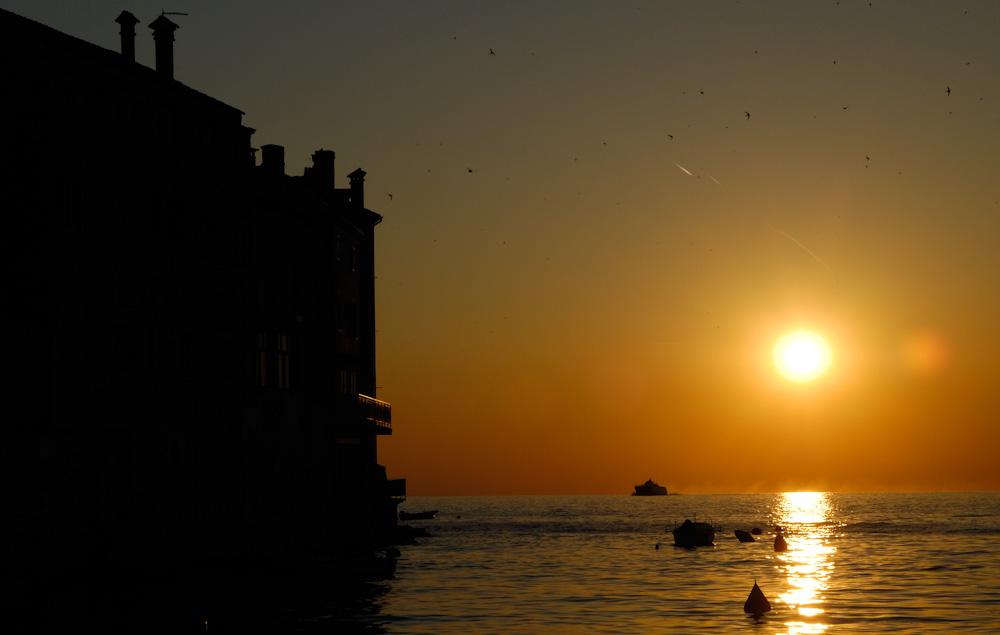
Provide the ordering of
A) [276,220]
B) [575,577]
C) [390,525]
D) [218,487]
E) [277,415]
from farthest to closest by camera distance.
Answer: [390,525], [575,577], [276,220], [277,415], [218,487]

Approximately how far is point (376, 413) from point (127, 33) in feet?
111

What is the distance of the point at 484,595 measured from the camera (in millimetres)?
72688

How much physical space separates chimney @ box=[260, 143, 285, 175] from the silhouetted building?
634 mm

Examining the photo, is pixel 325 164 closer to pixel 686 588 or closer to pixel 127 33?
pixel 127 33

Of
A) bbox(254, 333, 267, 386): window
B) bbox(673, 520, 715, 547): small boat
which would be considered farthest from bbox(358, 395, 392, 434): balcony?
bbox(673, 520, 715, 547): small boat

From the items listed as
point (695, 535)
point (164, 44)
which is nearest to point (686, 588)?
point (164, 44)

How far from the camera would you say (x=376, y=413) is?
82750 mm

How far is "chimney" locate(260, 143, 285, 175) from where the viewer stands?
71562 mm

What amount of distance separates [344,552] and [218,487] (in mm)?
13002

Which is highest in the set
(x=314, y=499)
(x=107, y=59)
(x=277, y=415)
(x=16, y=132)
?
(x=107, y=59)

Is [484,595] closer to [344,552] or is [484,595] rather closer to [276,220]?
[344,552]

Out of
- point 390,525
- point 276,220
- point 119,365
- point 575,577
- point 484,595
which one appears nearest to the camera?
point 119,365

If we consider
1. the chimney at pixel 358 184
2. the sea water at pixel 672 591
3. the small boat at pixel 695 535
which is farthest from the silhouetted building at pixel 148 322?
the small boat at pixel 695 535

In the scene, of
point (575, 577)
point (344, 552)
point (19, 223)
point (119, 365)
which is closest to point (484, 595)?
point (344, 552)
